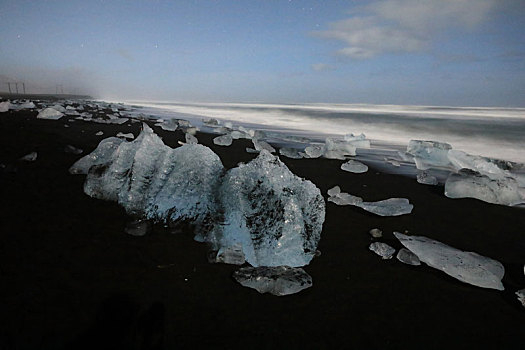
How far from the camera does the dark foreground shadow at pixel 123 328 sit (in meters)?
1.07

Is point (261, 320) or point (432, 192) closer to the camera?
point (261, 320)

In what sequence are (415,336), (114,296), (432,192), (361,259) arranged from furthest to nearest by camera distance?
(432,192), (361,259), (114,296), (415,336)

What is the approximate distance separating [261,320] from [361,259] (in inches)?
32.5

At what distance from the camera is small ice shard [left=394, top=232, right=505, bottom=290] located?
153cm

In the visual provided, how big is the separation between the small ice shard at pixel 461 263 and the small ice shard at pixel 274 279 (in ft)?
2.64

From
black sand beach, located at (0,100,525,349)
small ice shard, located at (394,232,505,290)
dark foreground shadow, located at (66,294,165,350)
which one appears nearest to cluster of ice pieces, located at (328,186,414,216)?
black sand beach, located at (0,100,525,349)

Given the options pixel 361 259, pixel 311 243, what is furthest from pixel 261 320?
pixel 361 259

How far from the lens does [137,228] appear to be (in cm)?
190

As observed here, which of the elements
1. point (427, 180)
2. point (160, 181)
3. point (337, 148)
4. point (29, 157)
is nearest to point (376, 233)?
point (160, 181)

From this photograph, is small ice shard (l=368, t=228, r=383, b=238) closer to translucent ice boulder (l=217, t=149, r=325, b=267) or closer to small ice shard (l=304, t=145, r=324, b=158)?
translucent ice boulder (l=217, t=149, r=325, b=267)

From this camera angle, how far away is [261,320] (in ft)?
4.04

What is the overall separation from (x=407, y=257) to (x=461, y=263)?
0.91 ft

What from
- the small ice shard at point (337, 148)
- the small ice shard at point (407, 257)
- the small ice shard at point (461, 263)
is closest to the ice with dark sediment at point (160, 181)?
the small ice shard at point (407, 257)

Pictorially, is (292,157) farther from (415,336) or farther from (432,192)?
(415,336)
